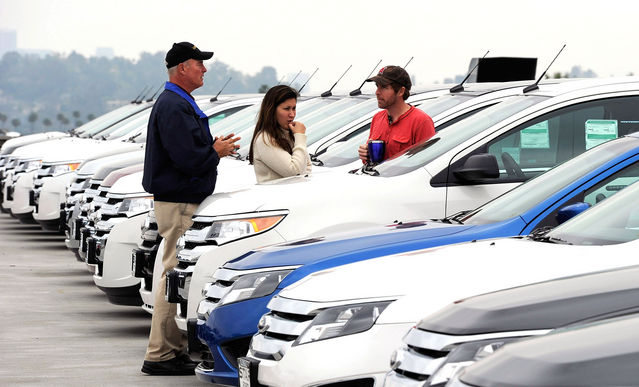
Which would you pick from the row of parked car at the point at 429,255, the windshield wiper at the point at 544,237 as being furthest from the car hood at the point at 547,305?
the windshield wiper at the point at 544,237

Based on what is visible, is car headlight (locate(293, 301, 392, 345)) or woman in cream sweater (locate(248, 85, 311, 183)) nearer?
car headlight (locate(293, 301, 392, 345))

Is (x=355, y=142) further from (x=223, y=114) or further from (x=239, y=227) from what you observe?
(x=223, y=114)

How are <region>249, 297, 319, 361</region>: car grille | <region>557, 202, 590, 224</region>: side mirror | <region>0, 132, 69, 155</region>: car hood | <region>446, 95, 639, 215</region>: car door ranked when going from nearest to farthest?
<region>249, 297, 319, 361</region>: car grille → <region>557, 202, 590, 224</region>: side mirror → <region>446, 95, 639, 215</region>: car door → <region>0, 132, 69, 155</region>: car hood

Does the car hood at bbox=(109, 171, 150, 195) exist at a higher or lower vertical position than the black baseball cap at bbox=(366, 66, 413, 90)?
lower

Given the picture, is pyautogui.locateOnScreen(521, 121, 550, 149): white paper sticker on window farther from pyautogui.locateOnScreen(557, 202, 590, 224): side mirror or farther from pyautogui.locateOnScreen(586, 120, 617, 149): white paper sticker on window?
pyautogui.locateOnScreen(557, 202, 590, 224): side mirror

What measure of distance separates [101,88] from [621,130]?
105540 mm

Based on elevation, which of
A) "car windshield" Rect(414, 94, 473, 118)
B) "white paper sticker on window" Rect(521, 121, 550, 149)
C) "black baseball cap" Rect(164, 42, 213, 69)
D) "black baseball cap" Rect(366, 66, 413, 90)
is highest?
"black baseball cap" Rect(164, 42, 213, 69)

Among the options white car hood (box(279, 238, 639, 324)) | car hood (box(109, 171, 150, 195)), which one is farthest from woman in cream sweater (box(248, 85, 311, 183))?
white car hood (box(279, 238, 639, 324))

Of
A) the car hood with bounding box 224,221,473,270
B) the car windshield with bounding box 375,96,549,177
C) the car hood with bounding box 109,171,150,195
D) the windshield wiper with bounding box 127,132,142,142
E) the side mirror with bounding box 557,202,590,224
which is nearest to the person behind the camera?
the side mirror with bounding box 557,202,590,224

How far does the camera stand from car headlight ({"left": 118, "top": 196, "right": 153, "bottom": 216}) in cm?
1019

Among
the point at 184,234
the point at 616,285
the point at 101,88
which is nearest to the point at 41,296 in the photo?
the point at 184,234

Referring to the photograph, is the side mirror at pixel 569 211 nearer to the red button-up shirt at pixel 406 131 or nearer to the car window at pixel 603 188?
the car window at pixel 603 188

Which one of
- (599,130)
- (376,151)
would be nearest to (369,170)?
(376,151)

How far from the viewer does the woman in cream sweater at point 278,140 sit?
8.72m
